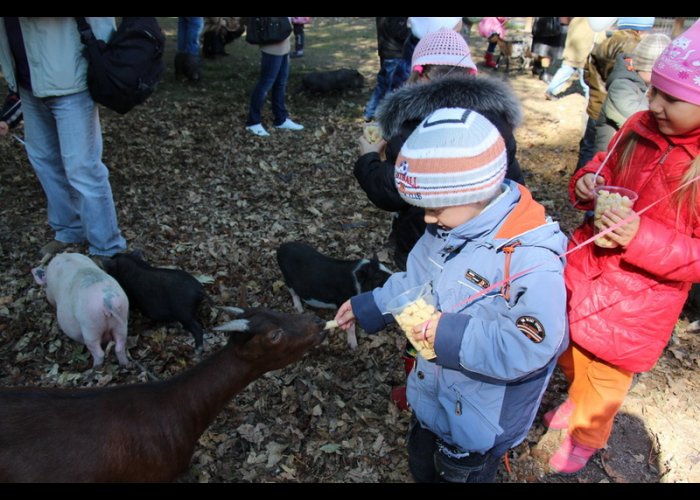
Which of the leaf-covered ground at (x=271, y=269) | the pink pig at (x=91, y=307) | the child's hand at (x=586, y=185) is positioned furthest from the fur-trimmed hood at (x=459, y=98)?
the pink pig at (x=91, y=307)

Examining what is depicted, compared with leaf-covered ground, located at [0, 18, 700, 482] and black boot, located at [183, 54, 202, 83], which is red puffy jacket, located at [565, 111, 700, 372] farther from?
black boot, located at [183, 54, 202, 83]

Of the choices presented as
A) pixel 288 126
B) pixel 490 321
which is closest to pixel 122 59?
pixel 490 321

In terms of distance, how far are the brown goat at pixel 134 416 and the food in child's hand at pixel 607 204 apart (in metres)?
1.87

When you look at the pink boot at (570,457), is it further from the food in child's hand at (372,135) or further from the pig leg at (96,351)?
the pig leg at (96,351)

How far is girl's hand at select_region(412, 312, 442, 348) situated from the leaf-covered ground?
184 centimetres

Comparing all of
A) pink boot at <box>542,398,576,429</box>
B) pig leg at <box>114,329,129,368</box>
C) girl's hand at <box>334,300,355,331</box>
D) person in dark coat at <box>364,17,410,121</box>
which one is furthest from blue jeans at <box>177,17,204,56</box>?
pink boot at <box>542,398,576,429</box>

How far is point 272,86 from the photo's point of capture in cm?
905

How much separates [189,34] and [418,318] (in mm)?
11164

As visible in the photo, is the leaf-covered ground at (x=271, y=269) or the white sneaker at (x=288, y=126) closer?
the leaf-covered ground at (x=271, y=269)

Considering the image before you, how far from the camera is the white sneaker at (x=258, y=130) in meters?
9.12

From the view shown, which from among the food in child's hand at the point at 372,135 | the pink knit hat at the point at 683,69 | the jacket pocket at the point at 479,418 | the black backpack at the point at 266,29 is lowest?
the jacket pocket at the point at 479,418

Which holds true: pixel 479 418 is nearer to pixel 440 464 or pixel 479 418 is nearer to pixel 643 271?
pixel 440 464
